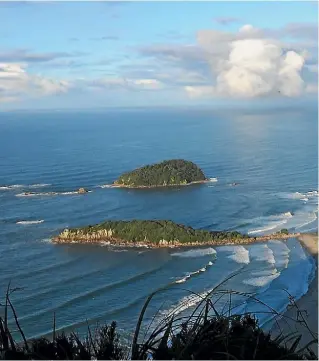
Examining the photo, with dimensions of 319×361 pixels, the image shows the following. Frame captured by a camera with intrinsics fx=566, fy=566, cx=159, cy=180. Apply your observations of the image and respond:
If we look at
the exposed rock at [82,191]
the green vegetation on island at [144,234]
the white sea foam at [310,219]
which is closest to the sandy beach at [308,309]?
the white sea foam at [310,219]

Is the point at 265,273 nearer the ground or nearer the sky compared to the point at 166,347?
nearer the ground

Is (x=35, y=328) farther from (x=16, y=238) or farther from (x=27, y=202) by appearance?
(x=27, y=202)

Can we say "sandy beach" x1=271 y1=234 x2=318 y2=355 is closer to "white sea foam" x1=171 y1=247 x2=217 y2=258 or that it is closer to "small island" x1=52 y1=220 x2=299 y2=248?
"small island" x1=52 y1=220 x2=299 y2=248

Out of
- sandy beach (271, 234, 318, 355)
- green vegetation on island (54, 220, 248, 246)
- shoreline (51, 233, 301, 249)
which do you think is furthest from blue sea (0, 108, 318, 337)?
green vegetation on island (54, 220, 248, 246)

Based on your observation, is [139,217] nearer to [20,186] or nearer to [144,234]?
[144,234]

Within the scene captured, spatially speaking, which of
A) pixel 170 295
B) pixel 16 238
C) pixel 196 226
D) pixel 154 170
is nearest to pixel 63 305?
pixel 170 295

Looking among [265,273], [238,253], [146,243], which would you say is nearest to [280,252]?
[238,253]
